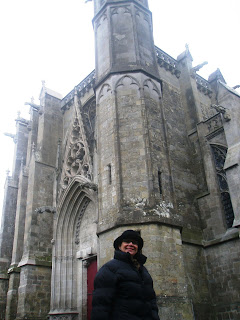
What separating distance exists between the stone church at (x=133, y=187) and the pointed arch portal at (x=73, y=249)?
0.14 feet

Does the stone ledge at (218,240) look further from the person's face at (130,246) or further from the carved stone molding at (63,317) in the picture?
the person's face at (130,246)

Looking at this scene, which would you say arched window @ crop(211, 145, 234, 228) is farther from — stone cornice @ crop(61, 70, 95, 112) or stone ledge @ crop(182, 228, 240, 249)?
stone cornice @ crop(61, 70, 95, 112)

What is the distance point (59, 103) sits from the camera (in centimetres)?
1808

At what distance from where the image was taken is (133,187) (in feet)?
30.6

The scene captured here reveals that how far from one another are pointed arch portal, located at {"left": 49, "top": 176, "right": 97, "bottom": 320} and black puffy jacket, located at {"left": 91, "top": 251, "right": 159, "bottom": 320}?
29.2ft

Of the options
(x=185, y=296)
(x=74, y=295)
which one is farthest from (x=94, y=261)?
(x=185, y=296)

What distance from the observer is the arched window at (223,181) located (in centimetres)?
1170

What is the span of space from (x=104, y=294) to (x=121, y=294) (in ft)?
0.61

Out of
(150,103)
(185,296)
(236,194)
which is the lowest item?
(185,296)

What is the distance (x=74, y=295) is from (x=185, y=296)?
6107 millimetres

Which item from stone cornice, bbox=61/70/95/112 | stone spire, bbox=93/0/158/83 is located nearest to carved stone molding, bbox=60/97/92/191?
stone cornice, bbox=61/70/95/112

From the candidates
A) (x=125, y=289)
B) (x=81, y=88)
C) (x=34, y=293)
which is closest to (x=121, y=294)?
(x=125, y=289)

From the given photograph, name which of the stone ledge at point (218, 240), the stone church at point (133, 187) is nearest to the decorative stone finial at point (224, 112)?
the stone church at point (133, 187)

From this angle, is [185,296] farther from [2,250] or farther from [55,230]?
[2,250]
